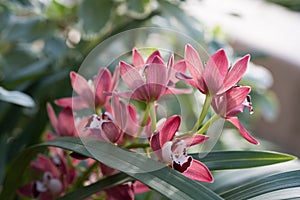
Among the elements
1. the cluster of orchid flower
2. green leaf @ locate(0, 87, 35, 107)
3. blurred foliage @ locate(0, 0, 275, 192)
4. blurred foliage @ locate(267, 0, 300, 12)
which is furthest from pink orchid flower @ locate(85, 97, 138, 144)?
blurred foliage @ locate(267, 0, 300, 12)

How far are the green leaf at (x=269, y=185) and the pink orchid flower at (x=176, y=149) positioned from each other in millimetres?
37

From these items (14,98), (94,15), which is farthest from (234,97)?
(94,15)

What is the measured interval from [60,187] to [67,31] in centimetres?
39

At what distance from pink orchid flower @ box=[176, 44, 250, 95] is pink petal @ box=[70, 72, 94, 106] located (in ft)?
0.31

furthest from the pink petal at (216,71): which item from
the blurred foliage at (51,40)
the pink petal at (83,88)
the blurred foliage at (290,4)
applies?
the blurred foliage at (290,4)

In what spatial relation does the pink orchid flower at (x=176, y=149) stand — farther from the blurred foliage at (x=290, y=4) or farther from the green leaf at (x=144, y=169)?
the blurred foliage at (x=290, y=4)

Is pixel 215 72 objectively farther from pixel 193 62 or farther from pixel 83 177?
pixel 83 177

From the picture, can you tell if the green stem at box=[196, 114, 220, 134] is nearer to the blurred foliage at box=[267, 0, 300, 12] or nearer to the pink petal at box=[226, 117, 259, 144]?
the pink petal at box=[226, 117, 259, 144]

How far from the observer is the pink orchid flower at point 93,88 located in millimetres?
436

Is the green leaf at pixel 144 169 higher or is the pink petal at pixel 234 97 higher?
the pink petal at pixel 234 97

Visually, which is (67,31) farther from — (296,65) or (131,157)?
(296,65)

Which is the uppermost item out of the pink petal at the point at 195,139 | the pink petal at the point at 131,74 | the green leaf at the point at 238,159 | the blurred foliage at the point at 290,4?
the pink petal at the point at 131,74

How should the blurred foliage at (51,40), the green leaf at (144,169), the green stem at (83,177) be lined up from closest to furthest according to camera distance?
the green leaf at (144,169), the green stem at (83,177), the blurred foliage at (51,40)

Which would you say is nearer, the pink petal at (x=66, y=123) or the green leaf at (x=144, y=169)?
the green leaf at (x=144, y=169)
